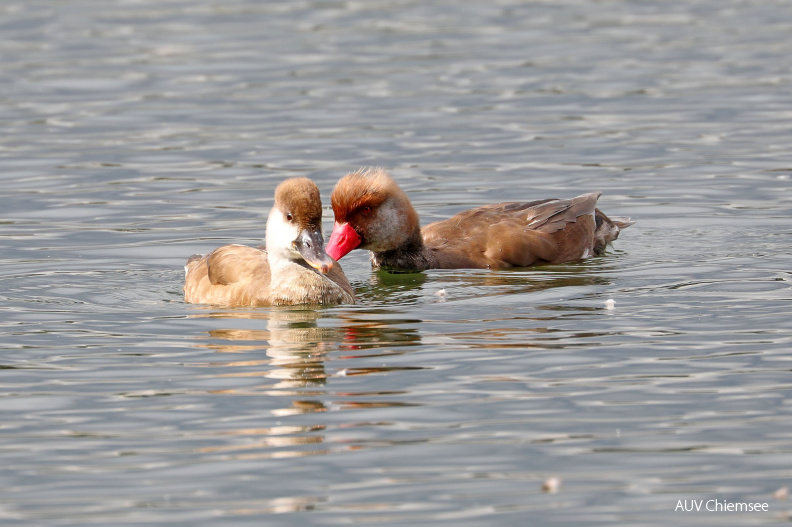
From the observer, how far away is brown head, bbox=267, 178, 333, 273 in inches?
400

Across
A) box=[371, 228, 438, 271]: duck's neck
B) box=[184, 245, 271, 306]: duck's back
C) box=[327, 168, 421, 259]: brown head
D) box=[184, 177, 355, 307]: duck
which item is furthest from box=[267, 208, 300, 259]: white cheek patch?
box=[371, 228, 438, 271]: duck's neck

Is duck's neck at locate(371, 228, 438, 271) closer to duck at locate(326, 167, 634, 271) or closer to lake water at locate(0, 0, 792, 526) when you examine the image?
duck at locate(326, 167, 634, 271)

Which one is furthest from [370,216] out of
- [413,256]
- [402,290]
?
[402,290]

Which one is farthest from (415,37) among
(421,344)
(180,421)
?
(180,421)

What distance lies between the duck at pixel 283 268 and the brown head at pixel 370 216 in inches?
41.2

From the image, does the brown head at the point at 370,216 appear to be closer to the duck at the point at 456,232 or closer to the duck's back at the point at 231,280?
the duck at the point at 456,232

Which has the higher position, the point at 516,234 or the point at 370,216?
the point at 370,216

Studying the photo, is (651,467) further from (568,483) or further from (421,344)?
(421,344)

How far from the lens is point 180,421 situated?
7598mm

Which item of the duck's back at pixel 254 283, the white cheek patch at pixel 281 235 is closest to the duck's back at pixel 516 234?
the duck's back at pixel 254 283

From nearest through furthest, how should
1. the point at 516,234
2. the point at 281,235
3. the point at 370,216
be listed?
the point at 281,235 → the point at 370,216 → the point at 516,234

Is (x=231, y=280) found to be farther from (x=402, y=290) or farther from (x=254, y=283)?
(x=402, y=290)

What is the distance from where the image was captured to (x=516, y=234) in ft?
41.0

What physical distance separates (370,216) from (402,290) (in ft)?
3.40
